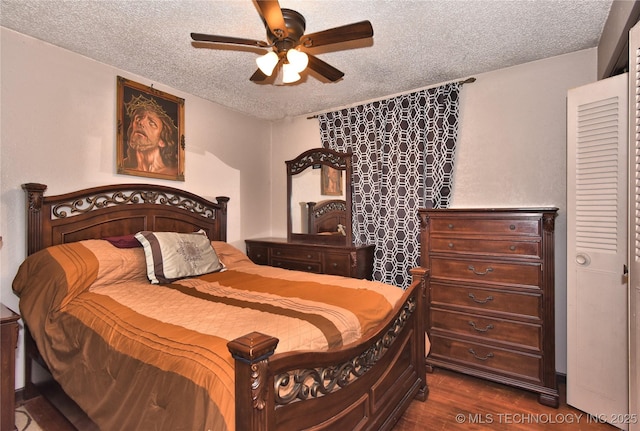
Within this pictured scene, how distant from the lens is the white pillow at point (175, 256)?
7.89 ft

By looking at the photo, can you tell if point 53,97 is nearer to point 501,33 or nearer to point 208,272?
point 208,272

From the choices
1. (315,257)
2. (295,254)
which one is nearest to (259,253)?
(295,254)

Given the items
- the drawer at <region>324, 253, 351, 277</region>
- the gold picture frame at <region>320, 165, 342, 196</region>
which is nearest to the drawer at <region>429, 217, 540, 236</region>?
the drawer at <region>324, 253, 351, 277</region>

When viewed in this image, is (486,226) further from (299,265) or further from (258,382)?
(258,382)

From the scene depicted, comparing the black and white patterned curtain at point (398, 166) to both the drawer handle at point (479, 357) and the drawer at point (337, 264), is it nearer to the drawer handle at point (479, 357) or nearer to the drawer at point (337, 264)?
the drawer at point (337, 264)

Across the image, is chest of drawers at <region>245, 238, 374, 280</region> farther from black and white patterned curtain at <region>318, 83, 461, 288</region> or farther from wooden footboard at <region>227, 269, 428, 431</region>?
wooden footboard at <region>227, 269, 428, 431</region>

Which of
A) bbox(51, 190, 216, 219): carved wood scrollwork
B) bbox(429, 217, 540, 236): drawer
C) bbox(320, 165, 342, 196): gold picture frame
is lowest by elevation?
bbox(429, 217, 540, 236): drawer

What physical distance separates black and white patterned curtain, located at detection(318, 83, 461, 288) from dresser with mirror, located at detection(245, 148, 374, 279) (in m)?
0.12

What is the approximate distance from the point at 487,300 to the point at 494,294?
0.07 m

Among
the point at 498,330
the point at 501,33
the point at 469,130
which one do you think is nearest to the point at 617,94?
the point at 501,33

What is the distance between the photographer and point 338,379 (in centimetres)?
141

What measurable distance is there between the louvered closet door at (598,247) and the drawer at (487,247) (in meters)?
0.23

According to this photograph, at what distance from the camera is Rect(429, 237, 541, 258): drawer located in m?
2.35

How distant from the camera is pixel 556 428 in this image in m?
2.01
